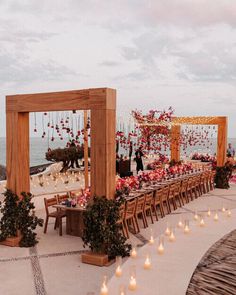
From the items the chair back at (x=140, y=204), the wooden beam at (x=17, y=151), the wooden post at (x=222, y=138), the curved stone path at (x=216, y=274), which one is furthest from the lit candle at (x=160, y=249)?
the wooden post at (x=222, y=138)

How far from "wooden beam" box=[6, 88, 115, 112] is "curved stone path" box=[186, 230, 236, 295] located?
3287mm

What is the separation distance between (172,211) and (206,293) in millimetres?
7416

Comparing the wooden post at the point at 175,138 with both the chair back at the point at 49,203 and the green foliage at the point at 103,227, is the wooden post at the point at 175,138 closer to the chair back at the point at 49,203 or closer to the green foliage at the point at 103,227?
the chair back at the point at 49,203

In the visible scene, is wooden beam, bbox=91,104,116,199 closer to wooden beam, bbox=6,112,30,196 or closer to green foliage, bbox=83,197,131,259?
green foliage, bbox=83,197,131,259

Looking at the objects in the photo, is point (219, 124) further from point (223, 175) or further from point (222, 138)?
point (223, 175)

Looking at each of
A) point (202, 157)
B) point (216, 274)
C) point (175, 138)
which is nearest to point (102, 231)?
point (216, 274)

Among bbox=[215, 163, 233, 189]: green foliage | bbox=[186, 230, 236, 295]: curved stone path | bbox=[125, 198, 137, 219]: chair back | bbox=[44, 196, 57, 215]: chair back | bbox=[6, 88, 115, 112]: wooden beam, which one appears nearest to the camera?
bbox=[186, 230, 236, 295]: curved stone path

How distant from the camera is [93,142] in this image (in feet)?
23.9

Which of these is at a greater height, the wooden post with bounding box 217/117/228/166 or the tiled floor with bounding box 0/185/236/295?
the wooden post with bounding box 217/117/228/166

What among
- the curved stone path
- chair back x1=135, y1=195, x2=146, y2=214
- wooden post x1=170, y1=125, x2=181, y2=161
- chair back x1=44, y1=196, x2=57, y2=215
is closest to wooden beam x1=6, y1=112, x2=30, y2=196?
chair back x1=44, y1=196, x2=57, y2=215

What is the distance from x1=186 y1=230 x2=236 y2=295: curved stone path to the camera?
471 centimetres

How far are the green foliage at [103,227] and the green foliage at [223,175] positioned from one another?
394 inches

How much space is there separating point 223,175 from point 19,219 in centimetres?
1060

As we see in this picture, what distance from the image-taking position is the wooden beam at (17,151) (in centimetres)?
836
